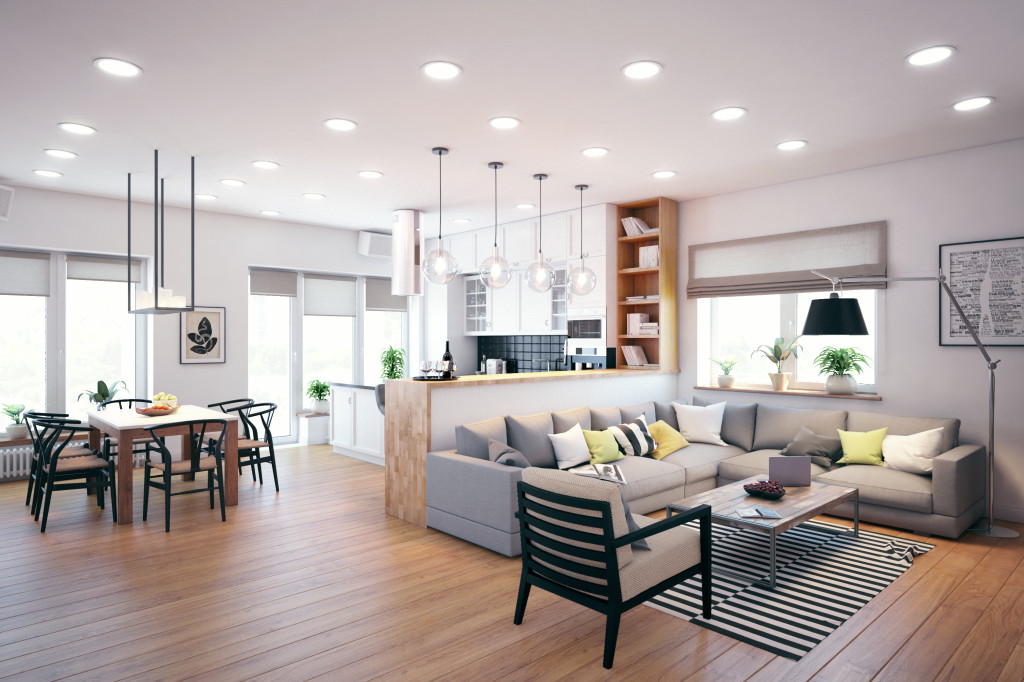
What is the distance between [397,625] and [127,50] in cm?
304

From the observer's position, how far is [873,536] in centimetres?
439

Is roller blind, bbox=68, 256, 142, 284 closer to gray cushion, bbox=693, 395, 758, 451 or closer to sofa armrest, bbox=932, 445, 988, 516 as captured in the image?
gray cushion, bbox=693, 395, 758, 451

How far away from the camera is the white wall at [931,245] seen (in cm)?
474

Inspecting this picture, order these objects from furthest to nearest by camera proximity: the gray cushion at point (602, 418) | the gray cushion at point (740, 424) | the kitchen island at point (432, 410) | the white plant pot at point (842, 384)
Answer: the gray cushion at point (740, 424), the white plant pot at point (842, 384), the gray cushion at point (602, 418), the kitchen island at point (432, 410)

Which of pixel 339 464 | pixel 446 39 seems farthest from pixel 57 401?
pixel 446 39

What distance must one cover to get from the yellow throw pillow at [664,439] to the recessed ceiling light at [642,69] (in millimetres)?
3000

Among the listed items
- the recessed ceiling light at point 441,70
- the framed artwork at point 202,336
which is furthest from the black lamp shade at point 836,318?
the framed artwork at point 202,336

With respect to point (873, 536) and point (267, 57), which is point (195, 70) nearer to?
point (267, 57)

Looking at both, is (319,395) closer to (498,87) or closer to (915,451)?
(498,87)

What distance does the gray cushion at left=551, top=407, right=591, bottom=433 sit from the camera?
16.6ft

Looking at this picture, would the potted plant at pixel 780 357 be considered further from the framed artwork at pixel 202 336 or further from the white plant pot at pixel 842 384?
the framed artwork at pixel 202 336

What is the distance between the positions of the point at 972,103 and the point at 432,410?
3904 millimetres

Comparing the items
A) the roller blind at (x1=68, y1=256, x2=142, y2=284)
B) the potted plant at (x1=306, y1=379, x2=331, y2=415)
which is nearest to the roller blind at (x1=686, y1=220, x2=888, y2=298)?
the potted plant at (x1=306, y1=379, x2=331, y2=415)

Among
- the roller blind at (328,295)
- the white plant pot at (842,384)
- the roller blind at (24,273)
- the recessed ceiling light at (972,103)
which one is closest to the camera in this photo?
the recessed ceiling light at (972,103)
